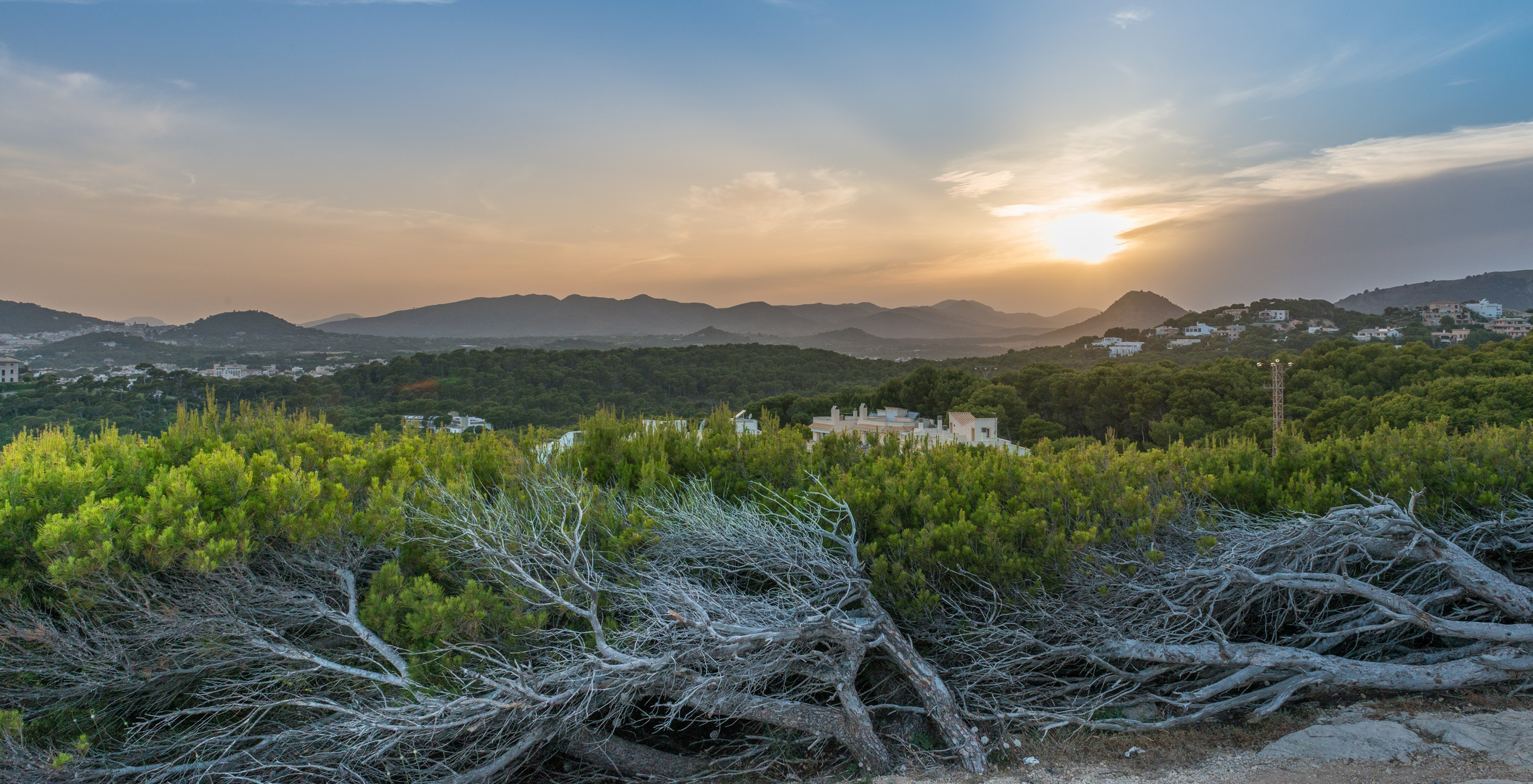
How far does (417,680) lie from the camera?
3.49 metres

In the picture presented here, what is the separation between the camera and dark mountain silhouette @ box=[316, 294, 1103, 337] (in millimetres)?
92750

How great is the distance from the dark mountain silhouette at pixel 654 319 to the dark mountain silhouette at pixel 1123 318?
910 inches

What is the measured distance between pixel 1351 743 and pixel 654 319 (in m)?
103

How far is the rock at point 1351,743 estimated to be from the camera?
3.20 m

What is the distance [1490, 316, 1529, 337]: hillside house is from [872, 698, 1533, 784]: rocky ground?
1811 inches

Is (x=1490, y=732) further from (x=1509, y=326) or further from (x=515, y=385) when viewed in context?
(x=1509, y=326)

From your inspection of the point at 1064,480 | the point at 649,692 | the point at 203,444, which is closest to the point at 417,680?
the point at 649,692

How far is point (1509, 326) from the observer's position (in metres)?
40.5

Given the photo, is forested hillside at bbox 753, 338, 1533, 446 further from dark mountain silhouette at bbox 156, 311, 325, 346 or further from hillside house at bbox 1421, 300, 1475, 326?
dark mountain silhouette at bbox 156, 311, 325, 346

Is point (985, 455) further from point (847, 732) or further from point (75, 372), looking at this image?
point (75, 372)

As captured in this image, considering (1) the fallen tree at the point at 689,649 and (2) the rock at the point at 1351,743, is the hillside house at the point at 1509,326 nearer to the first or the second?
(1) the fallen tree at the point at 689,649

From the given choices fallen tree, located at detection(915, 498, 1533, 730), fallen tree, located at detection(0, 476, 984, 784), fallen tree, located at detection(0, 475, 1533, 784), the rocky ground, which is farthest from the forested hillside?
fallen tree, located at detection(0, 476, 984, 784)

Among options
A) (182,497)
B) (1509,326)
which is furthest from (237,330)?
(1509,326)

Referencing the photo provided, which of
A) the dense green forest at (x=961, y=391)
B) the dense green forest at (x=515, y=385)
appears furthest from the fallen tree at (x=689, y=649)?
the dense green forest at (x=515, y=385)
